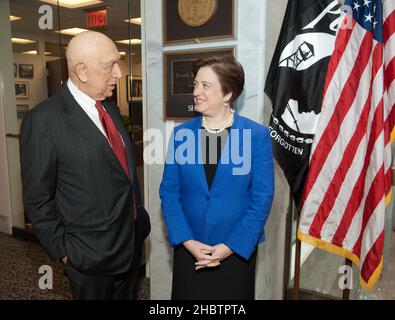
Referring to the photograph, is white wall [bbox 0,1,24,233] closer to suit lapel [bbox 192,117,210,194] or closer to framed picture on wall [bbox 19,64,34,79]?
framed picture on wall [bbox 19,64,34,79]

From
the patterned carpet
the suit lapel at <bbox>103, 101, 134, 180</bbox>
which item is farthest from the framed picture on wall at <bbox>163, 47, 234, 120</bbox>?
the patterned carpet

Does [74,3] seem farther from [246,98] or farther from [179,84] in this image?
[246,98]

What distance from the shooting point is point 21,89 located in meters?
3.92

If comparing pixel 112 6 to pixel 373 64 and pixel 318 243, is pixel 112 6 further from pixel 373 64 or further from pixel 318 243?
pixel 318 243

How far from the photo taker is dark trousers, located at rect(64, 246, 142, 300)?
59.3 inches

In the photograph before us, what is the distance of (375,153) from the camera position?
1.88 meters

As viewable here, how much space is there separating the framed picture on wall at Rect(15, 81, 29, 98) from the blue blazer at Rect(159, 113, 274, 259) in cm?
296

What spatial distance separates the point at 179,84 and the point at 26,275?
2268 mm

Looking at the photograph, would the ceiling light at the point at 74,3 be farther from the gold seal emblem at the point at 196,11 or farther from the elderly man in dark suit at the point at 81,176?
the elderly man in dark suit at the point at 81,176

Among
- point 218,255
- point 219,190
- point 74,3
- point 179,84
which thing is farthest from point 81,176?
point 74,3

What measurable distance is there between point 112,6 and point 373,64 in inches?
99.7

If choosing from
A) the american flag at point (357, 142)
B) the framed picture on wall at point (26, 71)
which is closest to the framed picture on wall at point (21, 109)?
the framed picture on wall at point (26, 71)

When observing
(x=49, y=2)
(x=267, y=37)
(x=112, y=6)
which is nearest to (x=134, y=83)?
(x=112, y=6)

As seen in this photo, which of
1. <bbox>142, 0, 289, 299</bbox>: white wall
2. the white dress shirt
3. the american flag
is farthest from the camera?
<bbox>142, 0, 289, 299</bbox>: white wall
